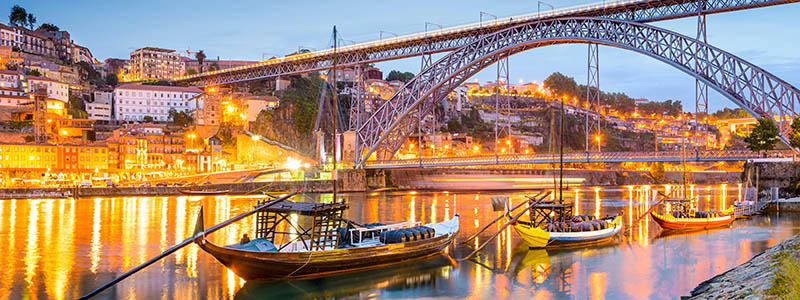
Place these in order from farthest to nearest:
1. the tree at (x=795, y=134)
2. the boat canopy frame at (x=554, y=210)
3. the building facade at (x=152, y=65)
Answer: the building facade at (x=152, y=65) < the tree at (x=795, y=134) < the boat canopy frame at (x=554, y=210)

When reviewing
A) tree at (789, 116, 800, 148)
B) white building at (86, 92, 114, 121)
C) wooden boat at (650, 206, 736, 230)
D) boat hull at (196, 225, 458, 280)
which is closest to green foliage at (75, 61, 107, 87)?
white building at (86, 92, 114, 121)

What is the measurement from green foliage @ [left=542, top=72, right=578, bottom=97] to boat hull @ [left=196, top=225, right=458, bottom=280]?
349ft

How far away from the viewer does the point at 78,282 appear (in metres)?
16.8

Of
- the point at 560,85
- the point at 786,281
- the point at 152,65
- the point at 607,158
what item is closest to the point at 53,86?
the point at 152,65

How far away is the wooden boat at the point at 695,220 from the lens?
87.9 feet

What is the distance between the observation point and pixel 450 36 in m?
48.2

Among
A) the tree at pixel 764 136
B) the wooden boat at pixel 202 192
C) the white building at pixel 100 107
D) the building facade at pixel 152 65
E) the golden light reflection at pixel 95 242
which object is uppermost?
the building facade at pixel 152 65

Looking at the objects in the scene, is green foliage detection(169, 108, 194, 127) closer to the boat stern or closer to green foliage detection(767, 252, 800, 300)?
the boat stern

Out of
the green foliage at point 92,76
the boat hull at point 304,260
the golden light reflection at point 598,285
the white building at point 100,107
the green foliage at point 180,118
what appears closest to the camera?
the boat hull at point 304,260

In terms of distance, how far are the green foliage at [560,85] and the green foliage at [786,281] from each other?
109 m

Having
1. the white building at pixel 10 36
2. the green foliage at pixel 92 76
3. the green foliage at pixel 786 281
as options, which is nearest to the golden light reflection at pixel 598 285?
the green foliage at pixel 786 281

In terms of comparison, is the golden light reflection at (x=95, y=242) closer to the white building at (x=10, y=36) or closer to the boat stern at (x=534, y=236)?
the boat stern at (x=534, y=236)

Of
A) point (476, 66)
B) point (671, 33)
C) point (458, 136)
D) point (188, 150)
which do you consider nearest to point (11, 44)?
point (188, 150)

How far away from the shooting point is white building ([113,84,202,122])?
268ft
